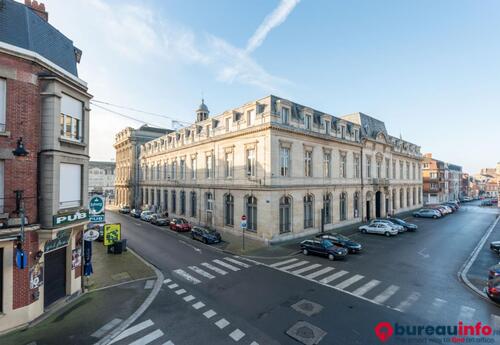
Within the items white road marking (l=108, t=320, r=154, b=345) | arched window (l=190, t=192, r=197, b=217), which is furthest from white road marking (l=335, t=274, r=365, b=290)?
arched window (l=190, t=192, r=197, b=217)

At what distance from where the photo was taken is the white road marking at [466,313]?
1008cm

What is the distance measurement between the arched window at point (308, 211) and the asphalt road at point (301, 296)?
23.7 ft

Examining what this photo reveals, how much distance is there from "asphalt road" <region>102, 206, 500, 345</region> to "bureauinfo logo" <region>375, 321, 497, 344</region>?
0.99ft

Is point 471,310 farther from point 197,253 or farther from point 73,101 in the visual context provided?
point 73,101

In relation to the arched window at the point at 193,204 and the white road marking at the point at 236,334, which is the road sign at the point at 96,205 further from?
the arched window at the point at 193,204

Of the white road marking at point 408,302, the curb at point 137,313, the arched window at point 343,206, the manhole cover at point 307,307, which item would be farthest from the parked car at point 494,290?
the arched window at point 343,206

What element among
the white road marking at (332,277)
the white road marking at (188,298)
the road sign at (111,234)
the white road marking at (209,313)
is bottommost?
the white road marking at (332,277)

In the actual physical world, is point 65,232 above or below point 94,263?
above

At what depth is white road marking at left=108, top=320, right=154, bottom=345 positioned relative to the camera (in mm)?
8695

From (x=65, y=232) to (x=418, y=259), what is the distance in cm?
2344

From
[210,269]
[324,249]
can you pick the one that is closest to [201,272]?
[210,269]

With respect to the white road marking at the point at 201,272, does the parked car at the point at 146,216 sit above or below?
above

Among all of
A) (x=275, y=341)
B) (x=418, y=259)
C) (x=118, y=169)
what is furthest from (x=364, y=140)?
(x=118, y=169)

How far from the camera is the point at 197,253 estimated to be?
1972cm
